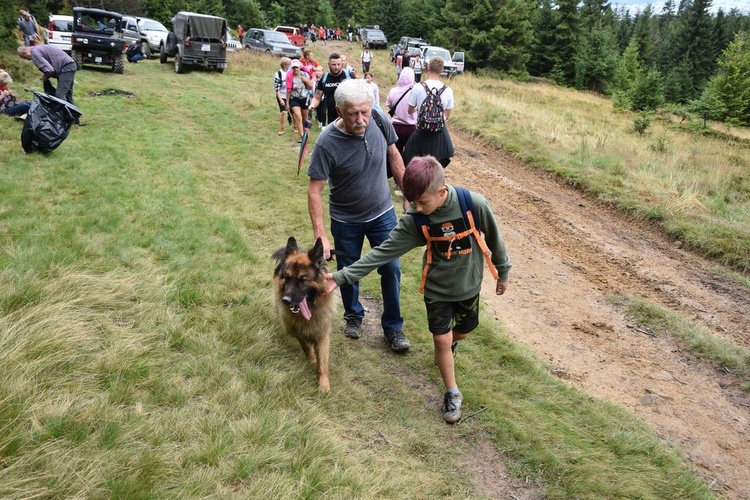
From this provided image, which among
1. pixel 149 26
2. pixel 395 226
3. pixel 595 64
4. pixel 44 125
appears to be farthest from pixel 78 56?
pixel 595 64

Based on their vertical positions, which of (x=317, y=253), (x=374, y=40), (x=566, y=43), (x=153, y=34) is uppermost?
(x=374, y=40)

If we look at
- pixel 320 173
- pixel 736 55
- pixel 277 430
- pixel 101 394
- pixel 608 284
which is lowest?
pixel 608 284

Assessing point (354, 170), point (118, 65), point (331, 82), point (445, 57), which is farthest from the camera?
point (445, 57)

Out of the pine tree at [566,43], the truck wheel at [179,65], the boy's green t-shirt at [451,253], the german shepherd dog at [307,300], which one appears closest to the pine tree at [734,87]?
the pine tree at [566,43]

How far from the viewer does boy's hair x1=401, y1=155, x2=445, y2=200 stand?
2656 mm

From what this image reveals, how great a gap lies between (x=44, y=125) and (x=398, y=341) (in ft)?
22.4

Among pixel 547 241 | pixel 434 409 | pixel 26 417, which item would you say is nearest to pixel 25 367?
pixel 26 417

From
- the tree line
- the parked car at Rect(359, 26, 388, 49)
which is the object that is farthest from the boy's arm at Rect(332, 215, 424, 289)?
the parked car at Rect(359, 26, 388, 49)

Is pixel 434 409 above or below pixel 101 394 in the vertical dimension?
below

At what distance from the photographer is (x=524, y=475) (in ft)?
9.55

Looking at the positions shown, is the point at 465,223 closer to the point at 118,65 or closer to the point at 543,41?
the point at 118,65

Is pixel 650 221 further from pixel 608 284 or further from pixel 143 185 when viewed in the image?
pixel 143 185

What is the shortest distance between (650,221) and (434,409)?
248 inches

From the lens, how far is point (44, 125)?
7188 millimetres
